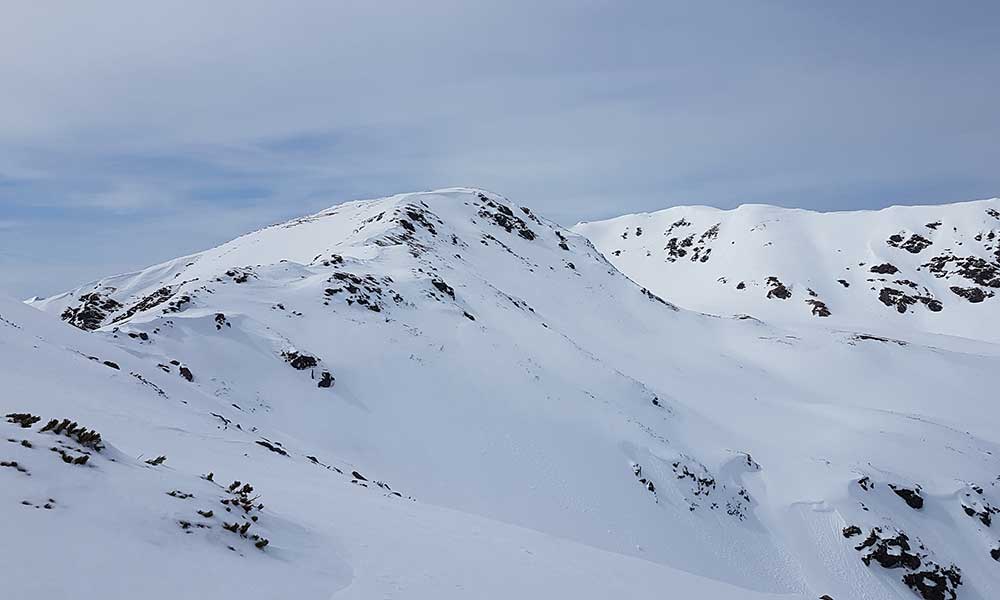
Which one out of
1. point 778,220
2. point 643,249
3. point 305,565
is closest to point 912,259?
point 778,220

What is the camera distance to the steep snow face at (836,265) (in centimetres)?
9056

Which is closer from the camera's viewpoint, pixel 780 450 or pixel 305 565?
pixel 305 565

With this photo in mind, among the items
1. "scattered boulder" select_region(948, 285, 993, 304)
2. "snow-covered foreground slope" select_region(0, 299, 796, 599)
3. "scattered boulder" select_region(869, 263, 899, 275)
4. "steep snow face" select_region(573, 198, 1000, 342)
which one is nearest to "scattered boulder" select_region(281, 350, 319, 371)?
"snow-covered foreground slope" select_region(0, 299, 796, 599)

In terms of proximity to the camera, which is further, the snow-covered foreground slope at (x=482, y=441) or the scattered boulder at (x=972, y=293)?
the scattered boulder at (x=972, y=293)

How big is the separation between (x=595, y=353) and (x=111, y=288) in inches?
1930

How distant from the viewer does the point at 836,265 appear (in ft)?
342

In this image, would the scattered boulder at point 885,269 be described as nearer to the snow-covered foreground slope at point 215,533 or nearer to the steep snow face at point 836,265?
the steep snow face at point 836,265

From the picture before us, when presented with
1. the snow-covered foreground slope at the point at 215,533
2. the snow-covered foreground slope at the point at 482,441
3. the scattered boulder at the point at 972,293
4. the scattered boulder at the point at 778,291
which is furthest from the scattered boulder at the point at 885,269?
the snow-covered foreground slope at the point at 215,533

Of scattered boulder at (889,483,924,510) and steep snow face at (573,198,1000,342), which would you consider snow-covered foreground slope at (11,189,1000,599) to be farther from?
steep snow face at (573,198,1000,342)

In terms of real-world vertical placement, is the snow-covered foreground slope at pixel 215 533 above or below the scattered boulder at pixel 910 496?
above

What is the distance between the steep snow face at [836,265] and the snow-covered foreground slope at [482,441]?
41.2m

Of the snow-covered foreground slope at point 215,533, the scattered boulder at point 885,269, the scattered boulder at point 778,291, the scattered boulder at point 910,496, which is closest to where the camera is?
the snow-covered foreground slope at point 215,533

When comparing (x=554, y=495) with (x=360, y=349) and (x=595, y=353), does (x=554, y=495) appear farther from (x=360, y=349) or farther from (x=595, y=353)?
(x=595, y=353)

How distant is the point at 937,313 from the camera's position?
90.5 m
